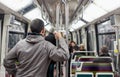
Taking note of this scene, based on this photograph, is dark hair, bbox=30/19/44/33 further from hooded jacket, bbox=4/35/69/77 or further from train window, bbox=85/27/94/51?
train window, bbox=85/27/94/51

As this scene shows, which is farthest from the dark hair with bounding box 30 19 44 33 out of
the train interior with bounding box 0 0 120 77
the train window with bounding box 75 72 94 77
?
the train window with bounding box 75 72 94 77

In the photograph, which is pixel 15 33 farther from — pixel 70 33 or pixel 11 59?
pixel 11 59

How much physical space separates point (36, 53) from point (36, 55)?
0.06 ft

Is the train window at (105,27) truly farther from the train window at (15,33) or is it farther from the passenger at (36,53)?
→ the passenger at (36,53)

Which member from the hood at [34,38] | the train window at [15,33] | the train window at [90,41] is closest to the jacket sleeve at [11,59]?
the hood at [34,38]

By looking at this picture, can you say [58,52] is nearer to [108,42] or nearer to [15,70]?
[15,70]

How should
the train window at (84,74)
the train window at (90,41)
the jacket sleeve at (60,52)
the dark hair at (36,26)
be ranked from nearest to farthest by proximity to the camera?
the jacket sleeve at (60,52) < the dark hair at (36,26) < the train window at (84,74) < the train window at (90,41)

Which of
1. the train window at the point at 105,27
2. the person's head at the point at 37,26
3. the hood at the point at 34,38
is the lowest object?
the hood at the point at 34,38

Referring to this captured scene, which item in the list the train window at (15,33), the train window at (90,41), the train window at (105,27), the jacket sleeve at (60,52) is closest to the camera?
the jacket sleeve at (60,52)

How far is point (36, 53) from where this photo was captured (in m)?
2.08

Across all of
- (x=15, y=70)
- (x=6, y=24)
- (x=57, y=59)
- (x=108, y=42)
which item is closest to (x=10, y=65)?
(x=15, y=70)

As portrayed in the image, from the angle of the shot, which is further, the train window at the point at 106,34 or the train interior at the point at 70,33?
the train window at the point at 106,34

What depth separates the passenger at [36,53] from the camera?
203 cm

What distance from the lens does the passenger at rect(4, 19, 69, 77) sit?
2033 millimetres
